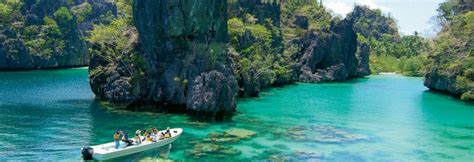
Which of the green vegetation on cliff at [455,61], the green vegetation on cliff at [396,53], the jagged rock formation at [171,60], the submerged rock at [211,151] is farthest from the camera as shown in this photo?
the green vegetation on cliff at [396,53]

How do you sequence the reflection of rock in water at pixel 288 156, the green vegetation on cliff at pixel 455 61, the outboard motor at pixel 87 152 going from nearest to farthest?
1. the outboard motor at pixel 87 152
2. the reflection of rock in water at pixel 288 156
3. the green vegetation on cliff at pixel 455 61

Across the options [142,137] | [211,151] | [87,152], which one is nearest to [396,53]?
[211,151]

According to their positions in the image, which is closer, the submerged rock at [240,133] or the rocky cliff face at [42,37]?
the submerged rock at [240,133]

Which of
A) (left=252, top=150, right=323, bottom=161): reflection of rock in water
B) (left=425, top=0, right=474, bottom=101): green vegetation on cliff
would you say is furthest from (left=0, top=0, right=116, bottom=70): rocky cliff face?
(left=252, top=150, right=323, bottom=161): reflection of rock in water

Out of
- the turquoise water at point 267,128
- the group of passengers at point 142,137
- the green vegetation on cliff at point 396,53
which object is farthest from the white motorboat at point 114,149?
the green vegetation on cliff at point 396,53

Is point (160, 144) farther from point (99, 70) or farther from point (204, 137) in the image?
point (99, 70)

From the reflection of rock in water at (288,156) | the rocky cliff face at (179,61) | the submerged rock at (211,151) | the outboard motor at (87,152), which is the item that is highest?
the rocky cliff face at (179,61)

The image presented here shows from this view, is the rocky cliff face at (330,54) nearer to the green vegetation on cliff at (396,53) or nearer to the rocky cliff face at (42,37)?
the green vegetation on cliff at (396,53)
